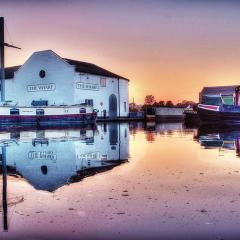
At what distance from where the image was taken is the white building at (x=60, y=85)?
40.4 metres

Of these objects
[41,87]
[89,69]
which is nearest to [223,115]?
[89,69]

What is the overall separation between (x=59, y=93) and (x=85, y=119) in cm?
528

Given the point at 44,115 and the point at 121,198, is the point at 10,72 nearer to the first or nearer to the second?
the point at 44,115

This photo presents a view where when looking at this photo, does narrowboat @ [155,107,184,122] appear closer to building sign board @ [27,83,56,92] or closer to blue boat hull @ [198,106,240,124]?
blue boat hull @ [198,106,240,124]

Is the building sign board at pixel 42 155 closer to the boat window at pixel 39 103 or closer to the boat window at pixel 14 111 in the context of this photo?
the boat window at pixel 14 111

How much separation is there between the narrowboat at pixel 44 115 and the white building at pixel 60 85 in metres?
3.23

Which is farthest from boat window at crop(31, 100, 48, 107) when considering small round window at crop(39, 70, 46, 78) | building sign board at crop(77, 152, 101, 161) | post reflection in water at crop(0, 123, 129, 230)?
building sign board at crop(77, 152, 101, 161)

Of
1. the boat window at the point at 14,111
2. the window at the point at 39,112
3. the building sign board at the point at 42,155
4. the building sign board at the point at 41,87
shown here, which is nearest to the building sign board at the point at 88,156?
the building sign board at the point at 42,155

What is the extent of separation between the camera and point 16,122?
33688 mm

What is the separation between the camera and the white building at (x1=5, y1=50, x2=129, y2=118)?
40.4 m

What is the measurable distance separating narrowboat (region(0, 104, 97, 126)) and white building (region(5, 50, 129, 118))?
10.6 feet

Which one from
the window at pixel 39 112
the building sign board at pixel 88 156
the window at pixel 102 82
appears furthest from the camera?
the window at pixel 102 82

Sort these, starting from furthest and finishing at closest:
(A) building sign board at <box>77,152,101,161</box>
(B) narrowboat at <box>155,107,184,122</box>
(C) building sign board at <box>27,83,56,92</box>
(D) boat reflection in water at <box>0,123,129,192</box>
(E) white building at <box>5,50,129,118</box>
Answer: (B) narrowboat at <box>155,107,184,122</box> < (C) building sign board at <box>27,83,56,92</box> < (E) white building at <box>5,50,129,118</box> < (A) building sign board at <box>77,152,101,161</box> < (D) boat reflection in water at <box>0,123,129,192</box>

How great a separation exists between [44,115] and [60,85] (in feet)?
20.0
